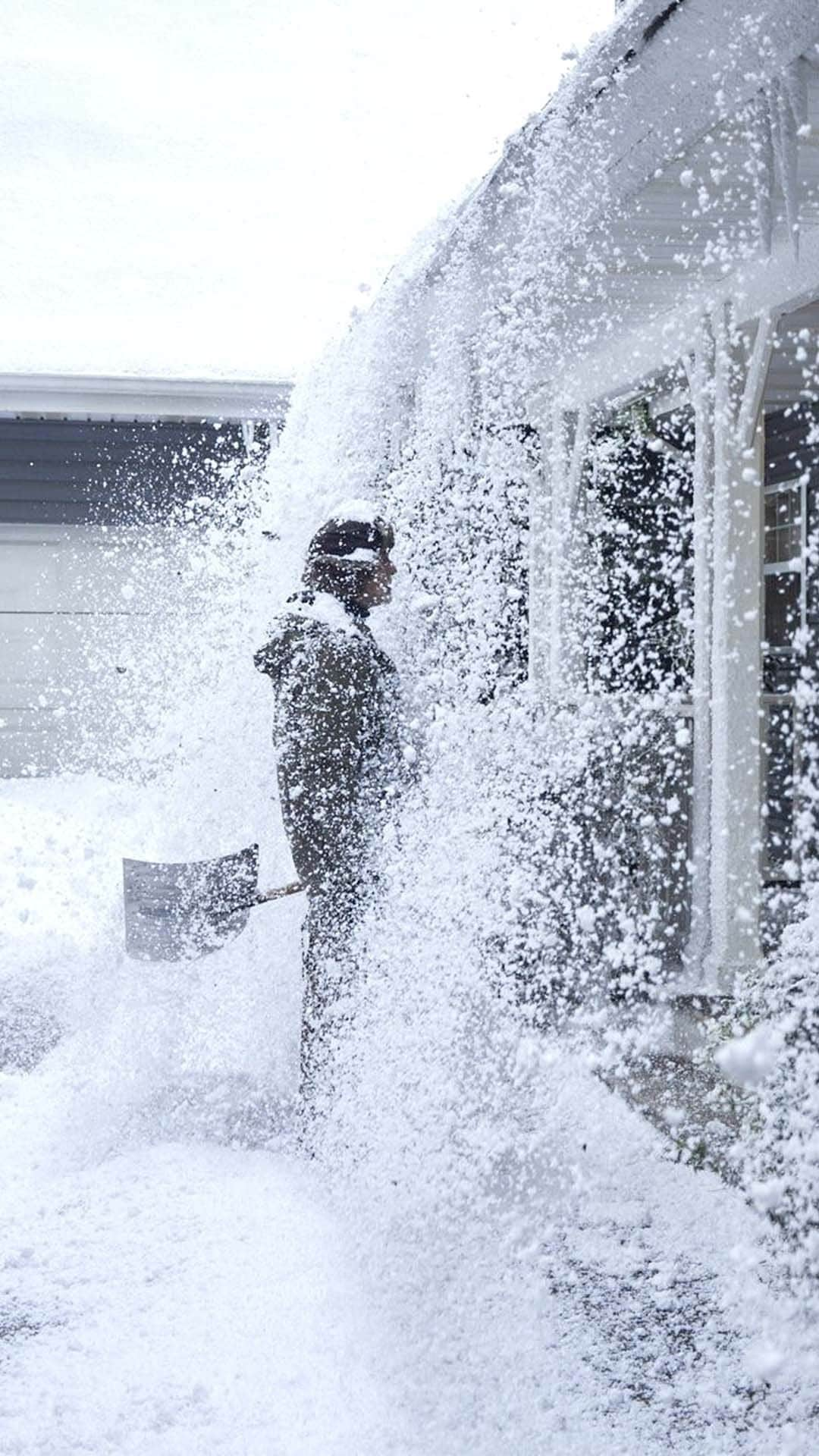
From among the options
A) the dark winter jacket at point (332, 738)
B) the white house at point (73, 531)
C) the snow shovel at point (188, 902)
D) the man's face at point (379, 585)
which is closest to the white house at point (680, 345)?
the man's face at point (379, 585)

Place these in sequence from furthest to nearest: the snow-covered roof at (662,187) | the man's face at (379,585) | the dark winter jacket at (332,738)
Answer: the man's face at (379,585) → the dark winter jacket at (332,738) → the snow-covered roof at (662,187)

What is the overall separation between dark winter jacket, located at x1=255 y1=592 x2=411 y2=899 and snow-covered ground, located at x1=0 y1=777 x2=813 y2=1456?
2.56 ft

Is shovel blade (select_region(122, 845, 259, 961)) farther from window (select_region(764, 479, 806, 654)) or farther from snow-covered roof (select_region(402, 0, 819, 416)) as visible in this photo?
window (select_region(764, 479, 806, 654))

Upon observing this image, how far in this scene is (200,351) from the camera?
13375 mm

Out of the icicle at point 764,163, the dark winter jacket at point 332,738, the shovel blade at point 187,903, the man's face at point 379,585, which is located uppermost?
the icicle at point 764,163

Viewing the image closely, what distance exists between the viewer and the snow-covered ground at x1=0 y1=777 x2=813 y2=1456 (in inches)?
111

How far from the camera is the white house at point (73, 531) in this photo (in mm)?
13344

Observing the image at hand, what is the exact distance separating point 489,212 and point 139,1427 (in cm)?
386

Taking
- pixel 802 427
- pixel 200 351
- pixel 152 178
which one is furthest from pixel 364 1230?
pixel 152 178

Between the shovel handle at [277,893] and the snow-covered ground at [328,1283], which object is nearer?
the snow-covered ground at [328,1283]

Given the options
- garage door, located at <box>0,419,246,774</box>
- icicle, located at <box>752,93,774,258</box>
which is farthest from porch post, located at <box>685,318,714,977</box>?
garage door, located at <box>0,419,246,774</box>

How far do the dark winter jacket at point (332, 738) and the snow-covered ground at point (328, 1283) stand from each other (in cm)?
78

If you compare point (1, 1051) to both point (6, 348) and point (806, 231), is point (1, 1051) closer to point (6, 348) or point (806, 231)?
point (806, 231)

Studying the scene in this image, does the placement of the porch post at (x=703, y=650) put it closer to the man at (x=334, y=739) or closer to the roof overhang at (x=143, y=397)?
the man at (x=334, y=739)
